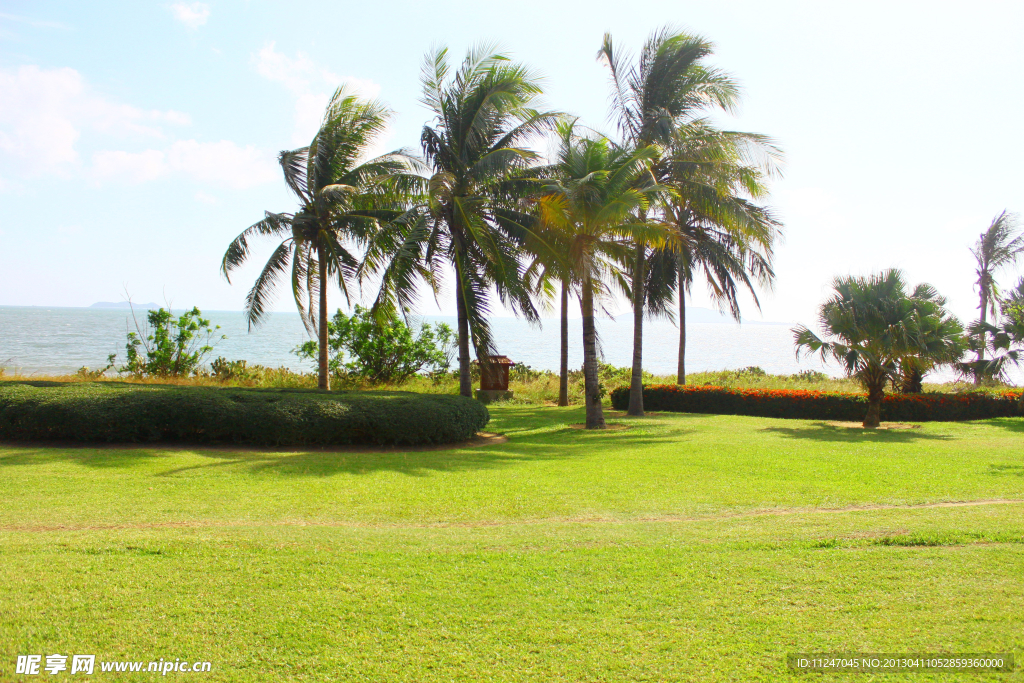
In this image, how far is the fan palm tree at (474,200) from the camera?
1354 cm

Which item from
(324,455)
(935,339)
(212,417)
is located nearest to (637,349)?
(935,339)

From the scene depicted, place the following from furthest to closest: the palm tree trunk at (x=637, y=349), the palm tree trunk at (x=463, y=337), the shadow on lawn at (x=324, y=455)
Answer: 1. the palm tree trunk at (x=637, y=349)
2. the palm tree trunk at (x=463, y=337)
3. the shadow on lawn at (x=324, y=455)

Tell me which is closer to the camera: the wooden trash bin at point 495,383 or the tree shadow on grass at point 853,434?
the tree shadow on grass at point 853,434

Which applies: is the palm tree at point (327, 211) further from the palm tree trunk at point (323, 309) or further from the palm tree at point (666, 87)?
the palm tree at point (666, 87)

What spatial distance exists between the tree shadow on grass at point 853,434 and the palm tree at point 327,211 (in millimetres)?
10211

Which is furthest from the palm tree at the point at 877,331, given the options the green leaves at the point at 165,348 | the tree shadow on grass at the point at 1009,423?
the green leaves at the point at 165,348

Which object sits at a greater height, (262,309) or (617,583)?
(262,309)

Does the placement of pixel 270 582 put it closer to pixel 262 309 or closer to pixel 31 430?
pixel 31 430

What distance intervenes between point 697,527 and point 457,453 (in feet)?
17.6

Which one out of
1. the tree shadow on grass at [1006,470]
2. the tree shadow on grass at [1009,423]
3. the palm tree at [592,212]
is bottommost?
the tree shadow on grass at [1006,470]

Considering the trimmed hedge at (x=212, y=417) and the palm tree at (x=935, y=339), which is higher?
the palm tree at (x=935, y=339)

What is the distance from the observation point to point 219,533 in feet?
18.1

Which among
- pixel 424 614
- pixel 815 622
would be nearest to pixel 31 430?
pixel 424 614

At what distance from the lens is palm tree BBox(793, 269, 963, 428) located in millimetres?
14406
